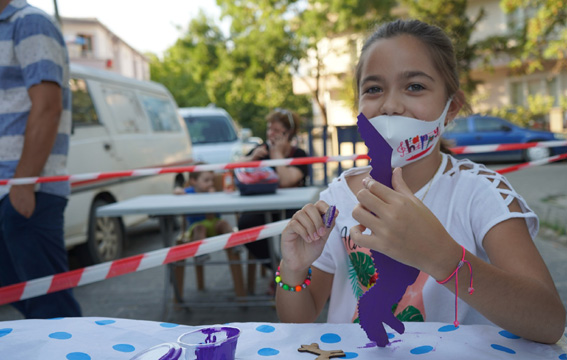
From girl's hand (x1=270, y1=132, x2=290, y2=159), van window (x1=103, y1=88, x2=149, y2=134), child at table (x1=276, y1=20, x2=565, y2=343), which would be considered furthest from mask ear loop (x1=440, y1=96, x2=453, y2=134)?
van window (x1=103, y1=88, x2=149, y2=134)

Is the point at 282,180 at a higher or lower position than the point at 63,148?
lower

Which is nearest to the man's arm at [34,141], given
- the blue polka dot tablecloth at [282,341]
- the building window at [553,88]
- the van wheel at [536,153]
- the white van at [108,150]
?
the blue polka dot tablecloth at [282,341]

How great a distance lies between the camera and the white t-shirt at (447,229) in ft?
4.66

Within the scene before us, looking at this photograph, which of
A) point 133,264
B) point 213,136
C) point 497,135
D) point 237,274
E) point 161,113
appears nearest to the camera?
point 133,264

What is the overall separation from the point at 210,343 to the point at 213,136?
9989 millimetres

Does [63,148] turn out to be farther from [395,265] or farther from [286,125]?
[286,125]

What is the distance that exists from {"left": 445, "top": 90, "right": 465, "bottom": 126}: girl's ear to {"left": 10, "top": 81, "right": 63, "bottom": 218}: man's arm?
70.9 inches

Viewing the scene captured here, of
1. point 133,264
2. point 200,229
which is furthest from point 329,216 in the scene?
point 200,229

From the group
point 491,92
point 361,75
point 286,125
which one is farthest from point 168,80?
point 361,75

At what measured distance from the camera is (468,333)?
3.79 feet

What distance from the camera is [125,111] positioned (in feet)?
21.1

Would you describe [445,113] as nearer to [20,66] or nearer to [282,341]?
[282,341]

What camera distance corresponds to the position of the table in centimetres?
370

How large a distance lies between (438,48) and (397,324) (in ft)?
2.79
